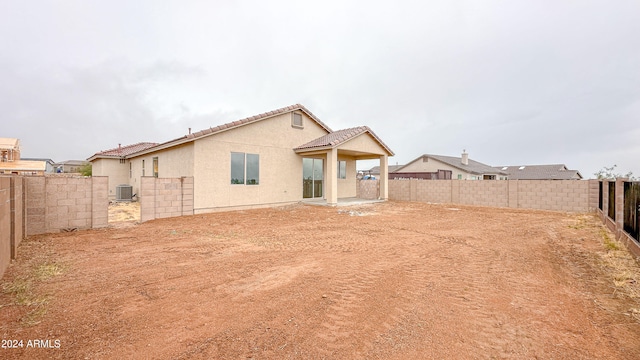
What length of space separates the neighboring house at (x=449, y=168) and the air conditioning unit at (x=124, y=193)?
33.6 meters

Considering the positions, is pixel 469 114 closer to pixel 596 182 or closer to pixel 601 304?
pixel 596 182

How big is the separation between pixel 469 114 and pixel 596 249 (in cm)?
2477

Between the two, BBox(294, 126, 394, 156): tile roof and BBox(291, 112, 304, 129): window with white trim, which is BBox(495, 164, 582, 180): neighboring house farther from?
BBox(291, 112, 304, 129): window with white trim

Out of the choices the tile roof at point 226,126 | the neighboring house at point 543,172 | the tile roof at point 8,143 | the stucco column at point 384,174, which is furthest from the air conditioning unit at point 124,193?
the neighboring house at point 543,172

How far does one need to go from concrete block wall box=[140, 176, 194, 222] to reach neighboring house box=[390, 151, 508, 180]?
32692mm

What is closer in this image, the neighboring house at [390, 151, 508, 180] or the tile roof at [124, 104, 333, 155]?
the tile roof at [124, 104, 333, 155]

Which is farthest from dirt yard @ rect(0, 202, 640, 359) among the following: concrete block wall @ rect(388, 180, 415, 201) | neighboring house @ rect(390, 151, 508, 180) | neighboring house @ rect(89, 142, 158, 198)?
neighboring house @ rect(390, 151, 508, 180)

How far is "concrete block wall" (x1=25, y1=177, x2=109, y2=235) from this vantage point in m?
7.45

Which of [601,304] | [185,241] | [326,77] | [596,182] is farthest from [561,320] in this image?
[326,77]

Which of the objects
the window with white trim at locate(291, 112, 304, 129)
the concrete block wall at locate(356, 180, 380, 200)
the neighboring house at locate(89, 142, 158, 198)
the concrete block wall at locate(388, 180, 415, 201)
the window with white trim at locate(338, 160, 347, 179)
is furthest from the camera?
the concrete block wall at locate(356, 180, 380, 200)

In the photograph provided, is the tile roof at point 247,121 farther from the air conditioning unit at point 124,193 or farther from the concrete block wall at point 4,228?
the air conditioning unit at point 124,193

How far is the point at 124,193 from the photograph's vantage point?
1683 cm

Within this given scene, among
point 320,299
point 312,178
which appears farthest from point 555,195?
point 320,299

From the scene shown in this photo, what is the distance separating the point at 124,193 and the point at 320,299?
17969 mm
